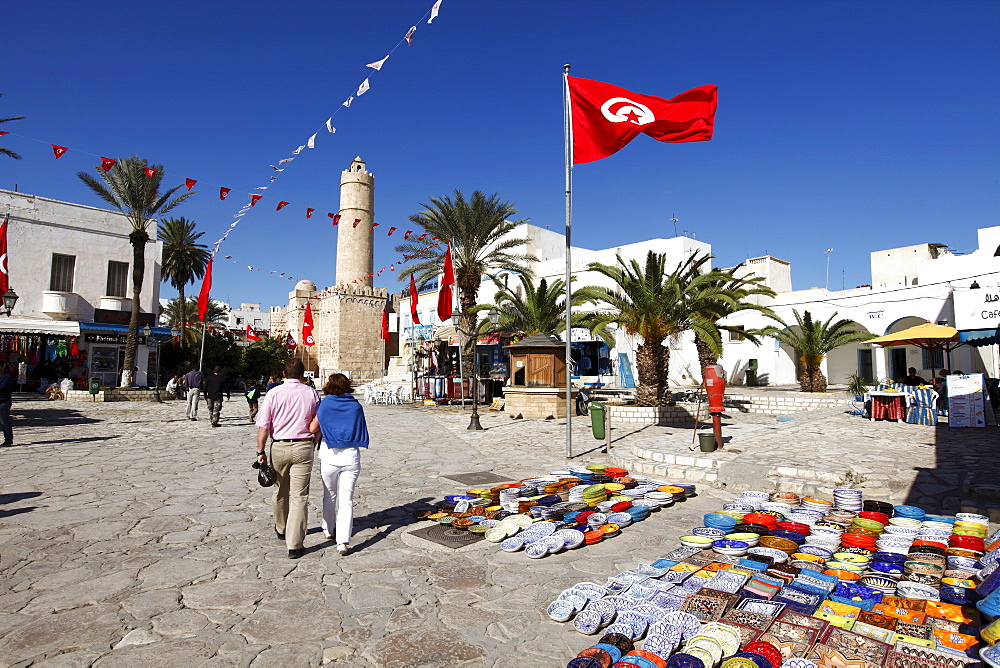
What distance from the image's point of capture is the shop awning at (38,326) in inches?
866

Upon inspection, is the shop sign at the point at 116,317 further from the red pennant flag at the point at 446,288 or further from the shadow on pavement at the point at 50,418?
the red pennant flag at the point at 446,288

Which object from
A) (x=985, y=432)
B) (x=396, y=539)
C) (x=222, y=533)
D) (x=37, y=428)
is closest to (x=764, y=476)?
(x=396, y=539)

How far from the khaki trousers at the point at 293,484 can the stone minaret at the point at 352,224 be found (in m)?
38.6

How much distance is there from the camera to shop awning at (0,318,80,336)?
21984mm

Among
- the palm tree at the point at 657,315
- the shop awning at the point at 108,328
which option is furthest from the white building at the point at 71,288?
the palm tree at the point at 657,315

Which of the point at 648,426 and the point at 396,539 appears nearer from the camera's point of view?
the point at 396,539

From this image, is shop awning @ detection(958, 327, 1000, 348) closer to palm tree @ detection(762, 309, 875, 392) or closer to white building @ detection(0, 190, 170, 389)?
palm tree @ detection(762, 309, 875, 392)

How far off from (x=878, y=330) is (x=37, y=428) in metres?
30.2

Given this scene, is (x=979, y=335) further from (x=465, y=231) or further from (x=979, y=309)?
(x=465, y=231)

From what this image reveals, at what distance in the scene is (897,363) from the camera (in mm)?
27484

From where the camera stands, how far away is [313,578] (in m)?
4.25

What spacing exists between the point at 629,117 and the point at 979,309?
13411 mm

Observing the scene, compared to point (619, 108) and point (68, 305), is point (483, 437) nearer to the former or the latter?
point (619, 108)

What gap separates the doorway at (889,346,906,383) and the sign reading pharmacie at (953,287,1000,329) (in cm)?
1237
